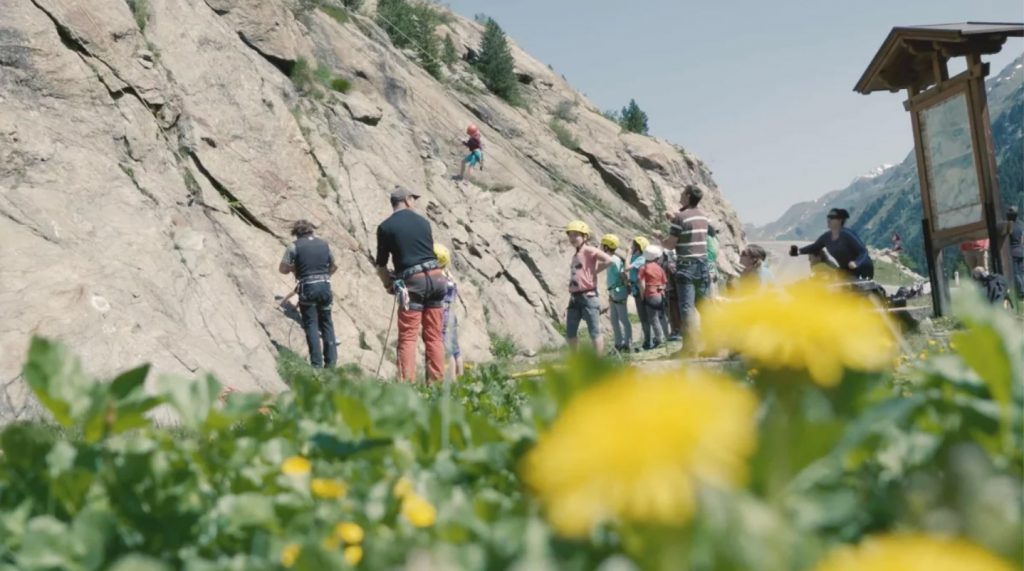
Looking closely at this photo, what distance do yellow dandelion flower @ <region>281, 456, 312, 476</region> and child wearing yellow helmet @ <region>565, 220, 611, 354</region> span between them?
929 centimetres

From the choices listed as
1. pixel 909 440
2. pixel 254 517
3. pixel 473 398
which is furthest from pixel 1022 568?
pixel 473 398

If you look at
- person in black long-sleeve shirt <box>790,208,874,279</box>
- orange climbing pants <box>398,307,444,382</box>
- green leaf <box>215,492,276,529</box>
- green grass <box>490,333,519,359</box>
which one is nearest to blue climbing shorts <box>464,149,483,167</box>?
green grass <box>490,333,519,359</box>

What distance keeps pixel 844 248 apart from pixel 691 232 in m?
2.42

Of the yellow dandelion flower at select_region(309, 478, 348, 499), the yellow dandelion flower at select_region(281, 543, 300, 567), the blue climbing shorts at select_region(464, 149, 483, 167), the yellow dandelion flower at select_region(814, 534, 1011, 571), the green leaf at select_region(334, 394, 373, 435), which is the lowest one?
the yellow dandelion flower at select_region(281, 543, 300, 567)

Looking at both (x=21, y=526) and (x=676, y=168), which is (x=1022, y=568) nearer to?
(x=21, y=526)

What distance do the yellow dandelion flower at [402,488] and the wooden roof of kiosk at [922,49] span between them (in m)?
13.0

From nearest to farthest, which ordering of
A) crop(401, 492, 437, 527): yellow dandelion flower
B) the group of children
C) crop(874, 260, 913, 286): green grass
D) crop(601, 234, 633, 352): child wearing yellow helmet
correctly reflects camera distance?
crop(401, 492, 437, 527): yellow dandelion flower
the group of children
crop(601, 234, 633, 352): child wearing yellow helmet
crop(874, 260, 913, 286): green grass

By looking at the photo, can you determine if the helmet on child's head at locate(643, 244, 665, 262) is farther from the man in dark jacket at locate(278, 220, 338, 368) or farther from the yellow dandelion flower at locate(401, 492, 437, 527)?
the yellow dandelion flower at locate(401, 492, 437, 527)

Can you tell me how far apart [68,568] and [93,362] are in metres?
7.21

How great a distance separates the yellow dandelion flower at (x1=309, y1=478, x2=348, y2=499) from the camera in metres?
1.13

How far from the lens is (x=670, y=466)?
0.55 m

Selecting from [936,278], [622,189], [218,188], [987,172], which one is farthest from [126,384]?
[622,189]

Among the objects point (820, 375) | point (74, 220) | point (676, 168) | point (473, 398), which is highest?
point (676, 168)

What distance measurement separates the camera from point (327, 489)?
1.14m
